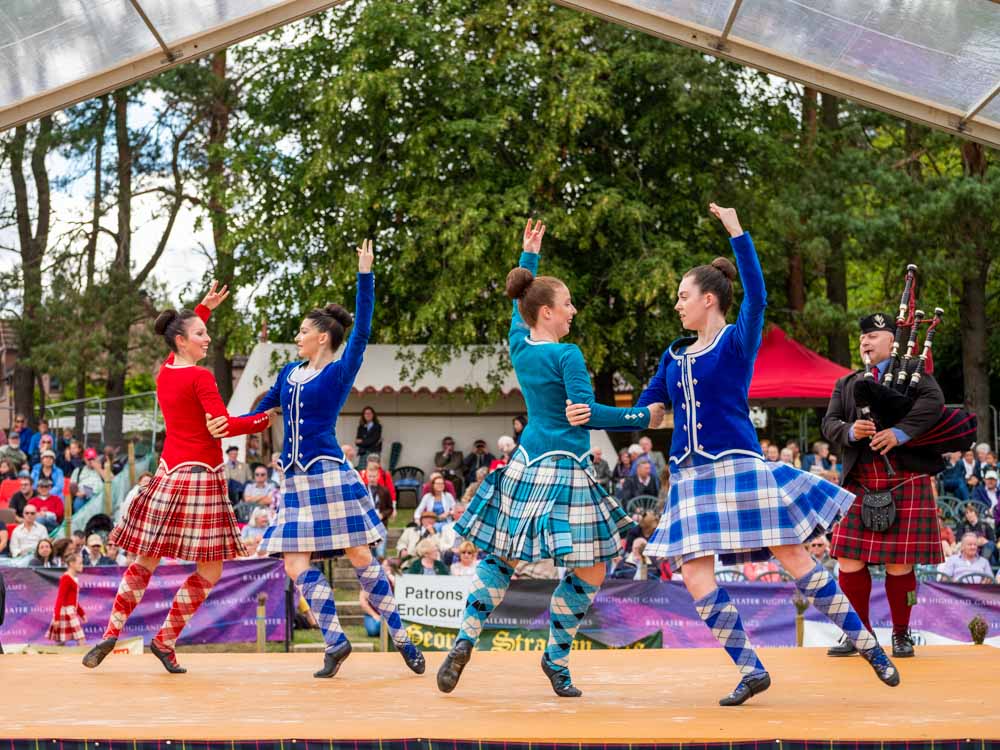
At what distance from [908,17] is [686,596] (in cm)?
595

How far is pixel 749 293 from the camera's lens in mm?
4598

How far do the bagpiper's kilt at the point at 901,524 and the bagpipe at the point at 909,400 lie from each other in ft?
0.62

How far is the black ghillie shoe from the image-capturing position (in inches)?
184

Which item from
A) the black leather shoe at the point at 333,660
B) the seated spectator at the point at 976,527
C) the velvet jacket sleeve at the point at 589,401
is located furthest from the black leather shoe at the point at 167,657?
Answer: the seated spectator at the point at 976,527

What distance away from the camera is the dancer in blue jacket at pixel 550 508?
474 centimetres

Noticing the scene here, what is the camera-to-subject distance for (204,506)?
5.82 meters

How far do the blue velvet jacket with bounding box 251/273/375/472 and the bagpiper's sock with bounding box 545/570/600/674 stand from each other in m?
1.33

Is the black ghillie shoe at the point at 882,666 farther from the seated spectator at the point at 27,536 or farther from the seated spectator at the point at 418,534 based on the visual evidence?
the seated spectator at the point at 27,536

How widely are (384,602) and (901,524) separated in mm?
2436

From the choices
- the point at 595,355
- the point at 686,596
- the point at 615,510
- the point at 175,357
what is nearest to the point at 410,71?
the point at 595,355

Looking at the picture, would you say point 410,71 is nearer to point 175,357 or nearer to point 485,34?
point 485,34

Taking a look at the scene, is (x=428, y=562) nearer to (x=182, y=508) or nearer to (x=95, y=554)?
(x=95, y=554)

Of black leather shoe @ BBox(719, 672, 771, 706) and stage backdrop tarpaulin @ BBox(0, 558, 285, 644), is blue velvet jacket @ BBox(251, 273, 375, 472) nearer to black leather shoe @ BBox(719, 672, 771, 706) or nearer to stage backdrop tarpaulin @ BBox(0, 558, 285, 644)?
black leather shoe @ BBox(719, 672, 771, 706)

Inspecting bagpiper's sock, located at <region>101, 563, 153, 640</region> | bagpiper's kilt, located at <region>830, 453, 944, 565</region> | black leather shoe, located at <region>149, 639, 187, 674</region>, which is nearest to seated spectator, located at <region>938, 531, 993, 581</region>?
bagpiper's kilt, located at <region>830, 453, 944, 565</region>
